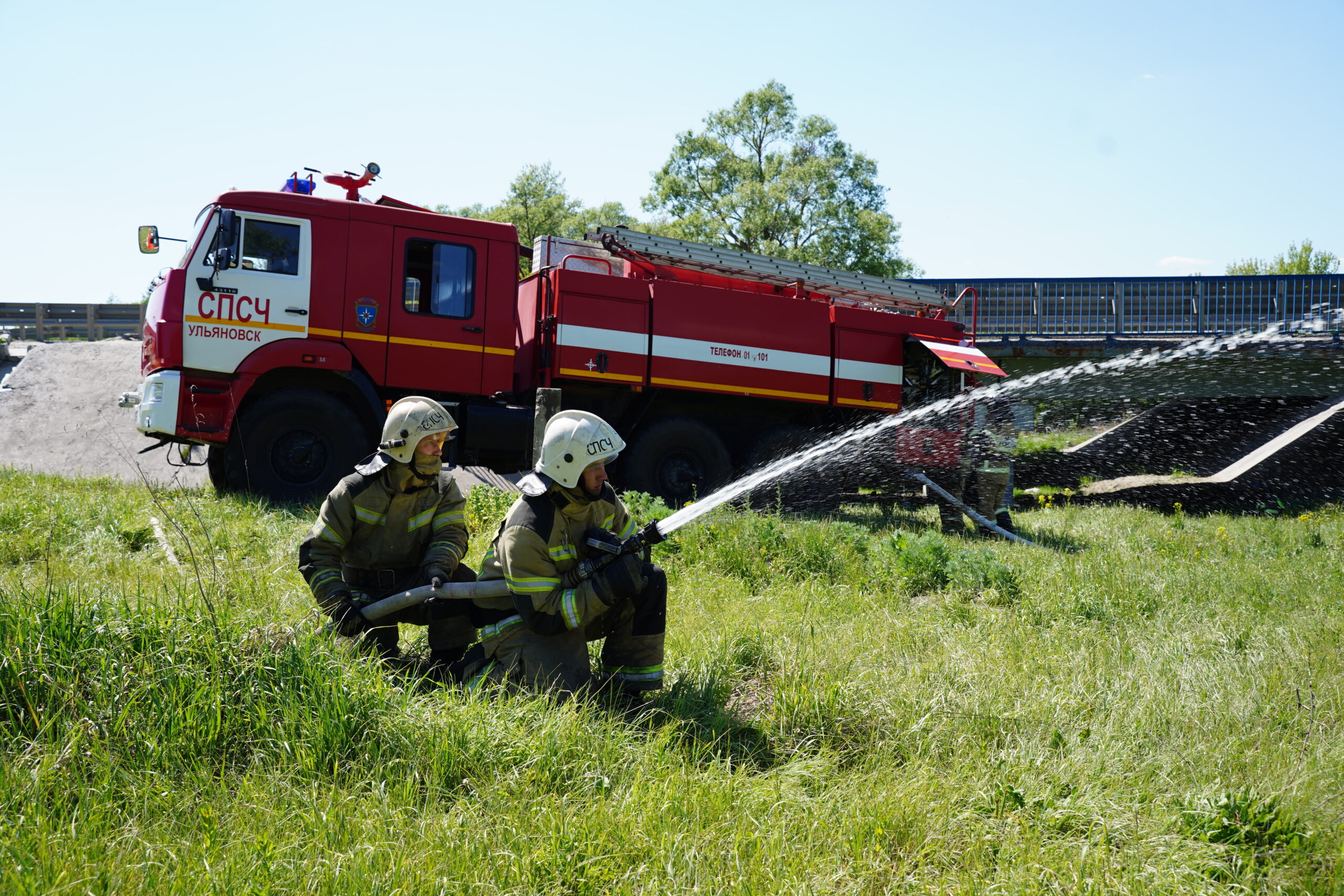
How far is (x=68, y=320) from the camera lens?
23.4 meters

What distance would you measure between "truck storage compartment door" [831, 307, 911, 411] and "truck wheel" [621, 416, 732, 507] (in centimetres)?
172

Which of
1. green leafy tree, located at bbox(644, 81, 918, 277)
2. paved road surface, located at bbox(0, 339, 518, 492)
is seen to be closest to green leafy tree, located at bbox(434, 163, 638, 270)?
A: green leafy tree, located at bbox(644, 81, 918, 277)

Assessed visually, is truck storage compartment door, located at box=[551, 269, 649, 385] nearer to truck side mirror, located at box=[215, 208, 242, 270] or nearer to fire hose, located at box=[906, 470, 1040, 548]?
truck side mirror, located at box=[215, 208, 242, 270]

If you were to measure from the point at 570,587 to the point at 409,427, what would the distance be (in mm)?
1088

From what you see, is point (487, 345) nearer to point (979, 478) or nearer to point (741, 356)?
point (741, 356)

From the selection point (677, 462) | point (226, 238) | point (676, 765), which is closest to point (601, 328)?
point (677, 462)

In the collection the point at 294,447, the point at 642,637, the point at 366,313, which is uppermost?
the point at 366,313

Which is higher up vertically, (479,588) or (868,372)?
(868,372)

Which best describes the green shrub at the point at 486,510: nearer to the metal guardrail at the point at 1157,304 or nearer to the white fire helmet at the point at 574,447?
the white fire helmet at the point at 574,447

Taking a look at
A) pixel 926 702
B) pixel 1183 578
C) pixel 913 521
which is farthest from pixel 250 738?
pixel 913 521

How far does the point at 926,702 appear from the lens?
3607 millimetres

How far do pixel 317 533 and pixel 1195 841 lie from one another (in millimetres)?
3523

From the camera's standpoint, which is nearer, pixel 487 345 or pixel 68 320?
pixel 487 345

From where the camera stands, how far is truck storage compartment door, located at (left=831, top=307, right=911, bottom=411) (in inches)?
415
